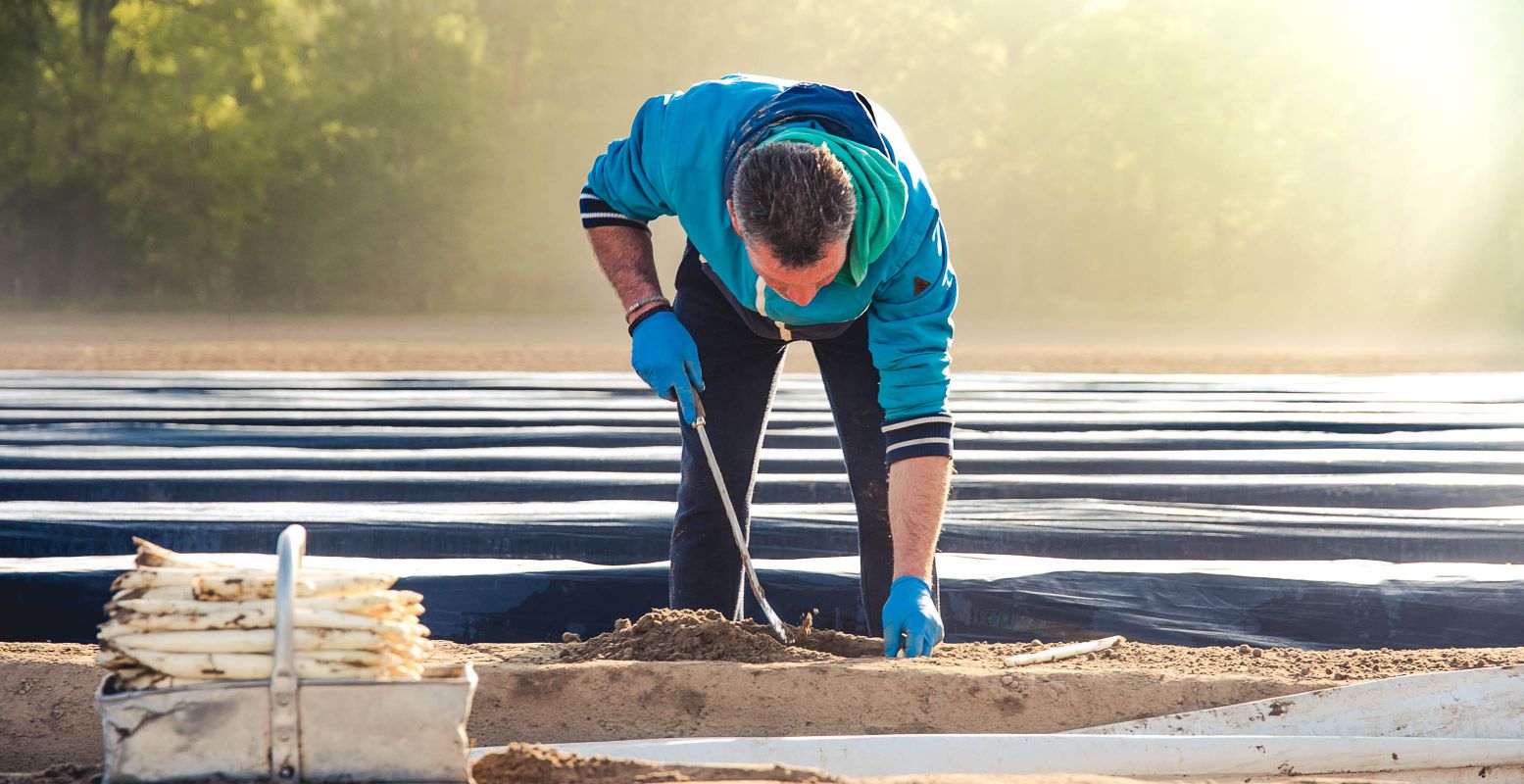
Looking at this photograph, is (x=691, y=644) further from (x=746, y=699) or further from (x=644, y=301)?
(x=644, y=301)

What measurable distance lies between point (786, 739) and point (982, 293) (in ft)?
69.2

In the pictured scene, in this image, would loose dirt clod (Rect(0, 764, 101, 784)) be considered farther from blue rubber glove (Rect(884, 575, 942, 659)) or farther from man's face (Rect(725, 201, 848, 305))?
blue rubber glove (Rect(884, 575, 942, 659))

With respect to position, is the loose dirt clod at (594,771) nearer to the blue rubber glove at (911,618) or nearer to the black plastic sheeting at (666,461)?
the blue rubber glove at (911,618)

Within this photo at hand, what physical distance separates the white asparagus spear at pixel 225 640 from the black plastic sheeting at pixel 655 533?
1.64 m

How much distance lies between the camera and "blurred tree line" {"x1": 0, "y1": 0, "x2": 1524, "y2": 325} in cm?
1912

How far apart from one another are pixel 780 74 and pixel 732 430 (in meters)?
18.7

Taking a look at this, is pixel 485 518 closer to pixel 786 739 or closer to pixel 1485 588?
pixel 786 739

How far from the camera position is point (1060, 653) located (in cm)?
235

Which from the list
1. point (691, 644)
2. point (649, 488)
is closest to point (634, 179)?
point (691, 644)

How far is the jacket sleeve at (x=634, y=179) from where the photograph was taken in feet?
7.84

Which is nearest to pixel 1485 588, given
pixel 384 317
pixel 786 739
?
pixel 786 739

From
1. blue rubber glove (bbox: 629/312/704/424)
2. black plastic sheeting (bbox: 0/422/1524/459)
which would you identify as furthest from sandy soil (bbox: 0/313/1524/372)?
blue rubber glove (bbox: 629/312/704/424)

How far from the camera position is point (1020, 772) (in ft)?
6.09

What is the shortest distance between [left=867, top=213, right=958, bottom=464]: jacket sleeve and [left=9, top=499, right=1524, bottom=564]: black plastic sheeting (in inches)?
39.8
